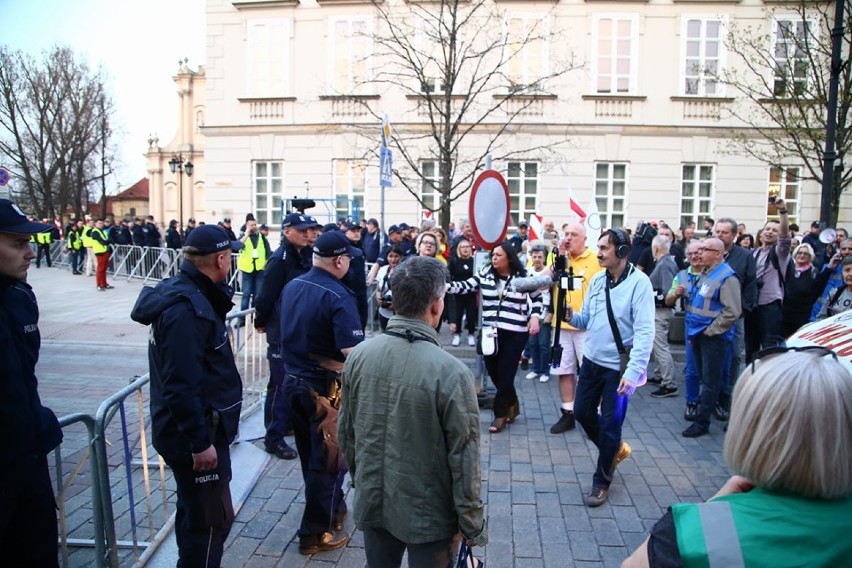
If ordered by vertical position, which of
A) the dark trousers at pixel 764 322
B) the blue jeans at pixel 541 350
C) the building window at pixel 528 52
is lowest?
the blue jeans at pixel 541 350

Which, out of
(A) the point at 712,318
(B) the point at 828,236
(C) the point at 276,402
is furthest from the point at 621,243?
(B) the point at 828,236

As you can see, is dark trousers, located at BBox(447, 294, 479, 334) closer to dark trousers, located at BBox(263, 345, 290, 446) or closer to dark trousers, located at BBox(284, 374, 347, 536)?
dark trousers, located at BBox(263, 345, 290, 446)

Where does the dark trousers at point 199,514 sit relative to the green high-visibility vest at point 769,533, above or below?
below

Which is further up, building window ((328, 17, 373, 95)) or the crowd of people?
building window ((328, 17, 373, 95))

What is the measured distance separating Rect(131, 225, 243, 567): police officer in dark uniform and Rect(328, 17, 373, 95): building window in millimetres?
18415

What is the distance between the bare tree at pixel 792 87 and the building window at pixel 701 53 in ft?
2.04

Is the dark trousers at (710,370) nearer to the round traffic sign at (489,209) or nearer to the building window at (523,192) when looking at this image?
the round traffic sign at (489,209)

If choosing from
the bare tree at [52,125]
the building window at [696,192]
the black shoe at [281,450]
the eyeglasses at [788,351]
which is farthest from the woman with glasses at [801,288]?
the bare tree at [52,125]

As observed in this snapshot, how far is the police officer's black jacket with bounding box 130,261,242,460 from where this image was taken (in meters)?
2.97

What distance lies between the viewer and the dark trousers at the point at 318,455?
13.0 feet

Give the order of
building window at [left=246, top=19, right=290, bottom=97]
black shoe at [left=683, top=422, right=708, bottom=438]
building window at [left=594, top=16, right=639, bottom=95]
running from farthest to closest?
building window at [left=246, top=19, right=290, bottom=97]
building window at [left=594, top=16, right=639, bottom=95]
black shoe at [left=683, top=422, right=708, bottom=438]

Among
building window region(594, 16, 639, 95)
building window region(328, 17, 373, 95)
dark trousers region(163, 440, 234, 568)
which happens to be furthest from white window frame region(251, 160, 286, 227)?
dark trousers region(163, 440, 234, 568)

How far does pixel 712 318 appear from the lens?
20.6ft

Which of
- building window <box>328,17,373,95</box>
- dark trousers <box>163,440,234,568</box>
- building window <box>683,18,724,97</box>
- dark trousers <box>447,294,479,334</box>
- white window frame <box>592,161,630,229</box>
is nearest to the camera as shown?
dark trousers <box>163,440,234,568</box>
